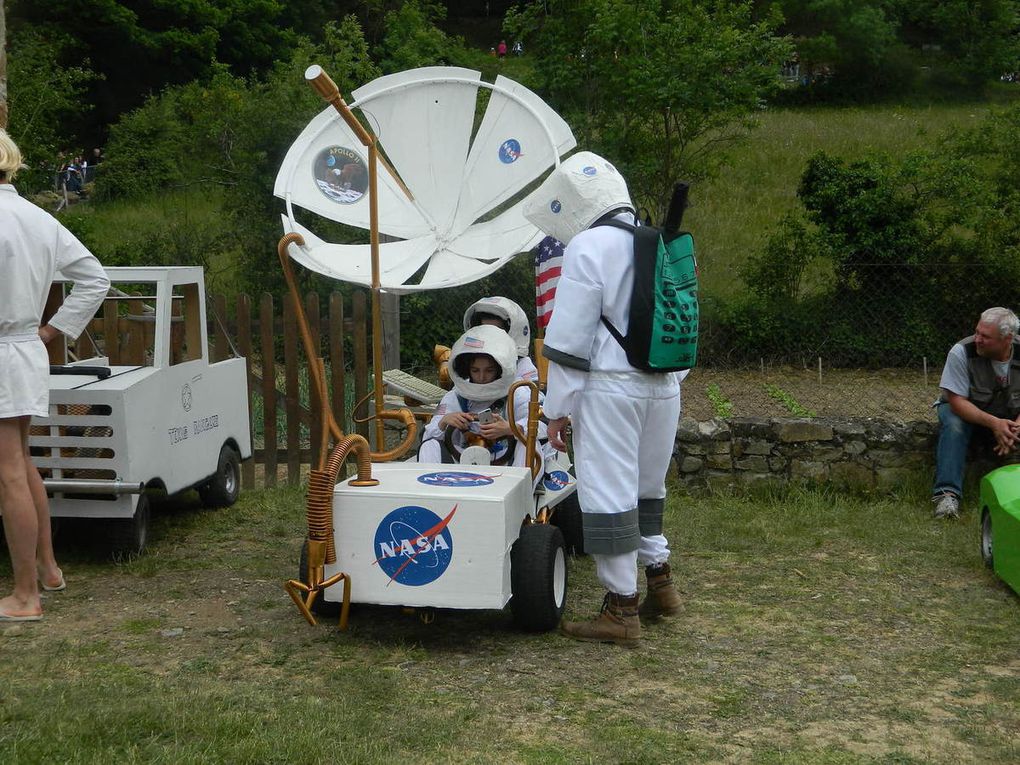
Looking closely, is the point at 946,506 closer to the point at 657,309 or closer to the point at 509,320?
the point at 509,320

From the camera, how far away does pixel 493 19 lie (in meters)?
40.8

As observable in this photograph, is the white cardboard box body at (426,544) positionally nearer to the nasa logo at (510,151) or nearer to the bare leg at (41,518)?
the bare leg at (41,518)

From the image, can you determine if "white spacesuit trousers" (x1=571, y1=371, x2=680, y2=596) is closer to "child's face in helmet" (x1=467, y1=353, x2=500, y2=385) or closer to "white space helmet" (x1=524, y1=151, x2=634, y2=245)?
"white space helmet" (x1=524, y1=151, x2=634, y2=245)

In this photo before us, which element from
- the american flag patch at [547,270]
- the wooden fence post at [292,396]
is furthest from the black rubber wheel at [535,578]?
the wooden fence post at [292,396]

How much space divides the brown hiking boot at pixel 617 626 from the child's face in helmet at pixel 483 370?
1301 millimetres

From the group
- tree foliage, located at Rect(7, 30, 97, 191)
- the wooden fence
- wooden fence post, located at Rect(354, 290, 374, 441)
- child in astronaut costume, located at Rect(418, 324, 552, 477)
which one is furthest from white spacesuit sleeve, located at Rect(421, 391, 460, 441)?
tree foliage, located at Rect(7, 30, 97, 191)

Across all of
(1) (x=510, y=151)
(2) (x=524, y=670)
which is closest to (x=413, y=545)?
(2) (x=524, y=670)

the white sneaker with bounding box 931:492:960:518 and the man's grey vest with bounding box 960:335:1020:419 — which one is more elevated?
the man's grey vest with bounding box 960:335:1020:419

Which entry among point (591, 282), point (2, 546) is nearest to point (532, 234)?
point (591, 282)

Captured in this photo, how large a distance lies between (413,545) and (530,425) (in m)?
0.86

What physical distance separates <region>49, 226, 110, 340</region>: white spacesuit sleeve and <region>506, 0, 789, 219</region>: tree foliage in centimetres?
891

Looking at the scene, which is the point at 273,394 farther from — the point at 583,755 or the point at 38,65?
the point at 38,65

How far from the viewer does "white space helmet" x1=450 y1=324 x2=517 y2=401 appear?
18.3 feet

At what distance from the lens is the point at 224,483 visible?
7293mm
